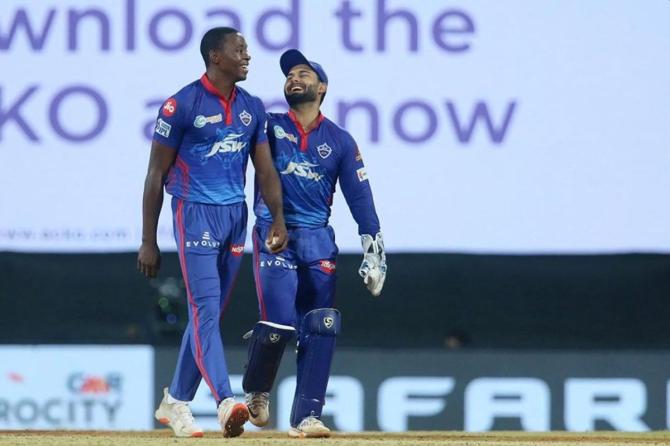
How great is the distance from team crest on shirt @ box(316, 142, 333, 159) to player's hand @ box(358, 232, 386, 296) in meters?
0.46

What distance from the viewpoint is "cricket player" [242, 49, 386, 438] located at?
27.7ft

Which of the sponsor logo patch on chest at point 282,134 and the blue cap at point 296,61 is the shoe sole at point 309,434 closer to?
the sponsor logo patch on chest at point 282,134

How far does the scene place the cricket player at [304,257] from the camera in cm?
843

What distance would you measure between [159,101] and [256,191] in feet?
11.7

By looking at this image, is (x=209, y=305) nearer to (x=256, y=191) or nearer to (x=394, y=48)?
(x=256, y=191)

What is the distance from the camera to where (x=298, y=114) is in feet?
28.1

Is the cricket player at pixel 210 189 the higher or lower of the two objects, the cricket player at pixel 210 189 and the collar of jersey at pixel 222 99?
the lower

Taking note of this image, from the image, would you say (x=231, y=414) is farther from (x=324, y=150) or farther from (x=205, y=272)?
(x=324, y=150)

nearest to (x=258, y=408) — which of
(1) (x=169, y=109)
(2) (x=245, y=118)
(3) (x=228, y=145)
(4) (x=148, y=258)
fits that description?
(4) (x=148, y=258)

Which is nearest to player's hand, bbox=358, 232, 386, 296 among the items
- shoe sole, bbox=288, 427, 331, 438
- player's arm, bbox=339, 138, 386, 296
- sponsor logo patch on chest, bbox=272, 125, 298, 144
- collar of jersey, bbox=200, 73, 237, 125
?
player's arm, bbox=339, 138, 386, 296

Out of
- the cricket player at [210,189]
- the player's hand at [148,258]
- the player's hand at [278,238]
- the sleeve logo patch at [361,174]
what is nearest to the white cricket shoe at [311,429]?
the cricket player at [210,189]

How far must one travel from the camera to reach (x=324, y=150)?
335 inches

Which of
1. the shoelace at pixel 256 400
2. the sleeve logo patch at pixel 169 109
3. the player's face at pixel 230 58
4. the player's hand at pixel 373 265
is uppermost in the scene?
the player's face at pixel 230 58

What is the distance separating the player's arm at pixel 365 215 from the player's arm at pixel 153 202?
92 cm
